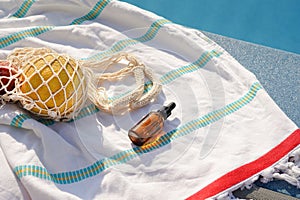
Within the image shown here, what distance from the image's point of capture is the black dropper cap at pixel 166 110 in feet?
3.61

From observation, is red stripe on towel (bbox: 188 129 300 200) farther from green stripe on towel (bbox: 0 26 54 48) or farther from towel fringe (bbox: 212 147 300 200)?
green stripe on towel (bbox: 0 26 54 48)

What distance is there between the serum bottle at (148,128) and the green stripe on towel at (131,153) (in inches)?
0.5

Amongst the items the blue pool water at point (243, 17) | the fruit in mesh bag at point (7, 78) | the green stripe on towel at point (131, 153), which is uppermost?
the fruit in mesh bag at point (7, 78)

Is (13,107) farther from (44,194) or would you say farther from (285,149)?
(285,149)

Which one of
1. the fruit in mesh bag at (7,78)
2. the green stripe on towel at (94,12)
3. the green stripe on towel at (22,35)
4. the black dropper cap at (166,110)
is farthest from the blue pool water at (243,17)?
the fruit in mesh bag at (7,78)

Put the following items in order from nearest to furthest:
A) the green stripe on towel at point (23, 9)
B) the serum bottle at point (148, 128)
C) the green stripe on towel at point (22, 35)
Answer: the serum bottle at point (148, 128), the green stripe on towel at point (22, 35), the green stripe on towel at point (23, 9)

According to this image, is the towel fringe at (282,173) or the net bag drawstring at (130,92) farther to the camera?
the net bag drawstring at (130,92)

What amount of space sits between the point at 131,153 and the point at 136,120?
0.33ft

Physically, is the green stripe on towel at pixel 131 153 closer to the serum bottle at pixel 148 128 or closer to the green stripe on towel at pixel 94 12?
the serum bottle at pixel 148 128

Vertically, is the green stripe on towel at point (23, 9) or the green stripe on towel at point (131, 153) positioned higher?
the green stripe on towel at point (23, 9)

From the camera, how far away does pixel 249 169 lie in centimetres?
103

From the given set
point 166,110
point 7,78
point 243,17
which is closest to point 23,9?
point 7,78

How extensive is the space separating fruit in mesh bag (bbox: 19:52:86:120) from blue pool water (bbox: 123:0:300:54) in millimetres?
1235

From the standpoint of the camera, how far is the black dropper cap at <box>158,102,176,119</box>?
43.3 inches
